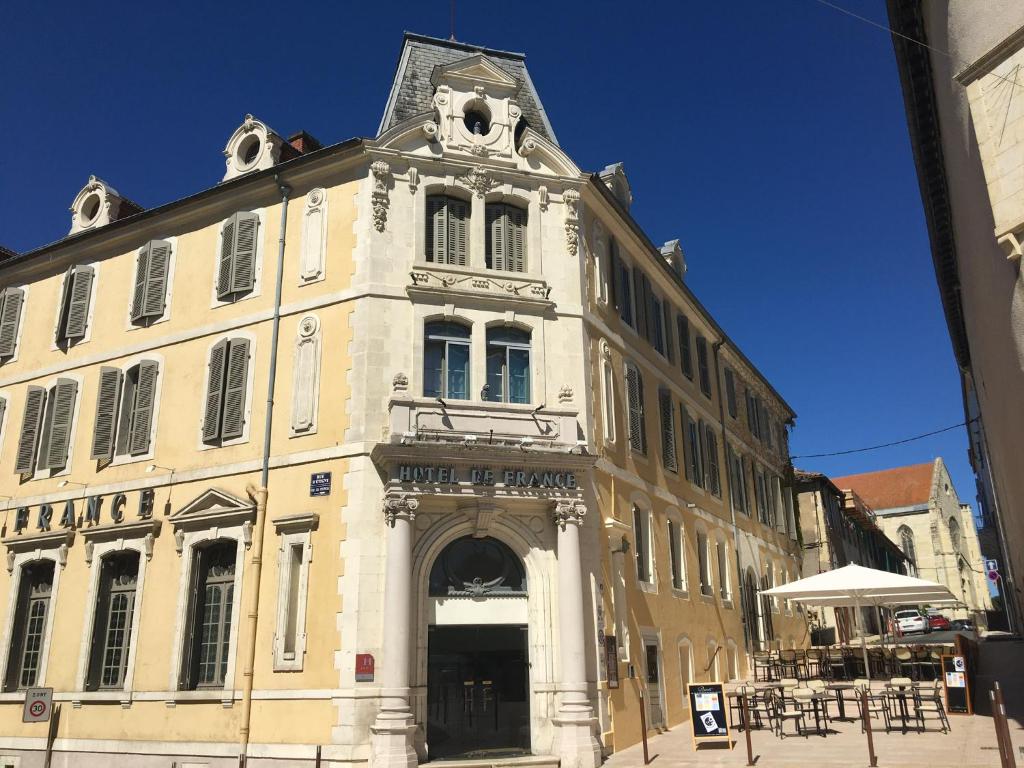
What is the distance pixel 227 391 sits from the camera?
715 inches

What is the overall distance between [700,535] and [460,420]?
11.4 m

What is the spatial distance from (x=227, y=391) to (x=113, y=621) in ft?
18.3

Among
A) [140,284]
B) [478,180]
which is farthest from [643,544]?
[140,284]

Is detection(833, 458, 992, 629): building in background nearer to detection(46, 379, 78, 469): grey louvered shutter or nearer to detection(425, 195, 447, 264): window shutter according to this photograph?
detection(425, 195, 447, 264): window shutter

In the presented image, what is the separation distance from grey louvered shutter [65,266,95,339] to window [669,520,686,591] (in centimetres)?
1617

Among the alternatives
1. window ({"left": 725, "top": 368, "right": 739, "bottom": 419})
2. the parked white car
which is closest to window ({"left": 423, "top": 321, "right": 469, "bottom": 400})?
window ({"left": 725, "top": 368, "right": 739, "bottom": 419})

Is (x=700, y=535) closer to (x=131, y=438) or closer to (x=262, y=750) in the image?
(x=262, y=750)

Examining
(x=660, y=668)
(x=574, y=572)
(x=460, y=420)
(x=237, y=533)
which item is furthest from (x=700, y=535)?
(x=237, y=533)

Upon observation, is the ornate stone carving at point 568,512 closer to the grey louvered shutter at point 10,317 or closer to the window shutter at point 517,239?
the window shutter at point 517,239

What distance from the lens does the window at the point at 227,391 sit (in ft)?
58.6

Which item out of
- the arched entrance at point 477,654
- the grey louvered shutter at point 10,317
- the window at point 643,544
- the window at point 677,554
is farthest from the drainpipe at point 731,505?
A: the grey louvered shutter at point 10,317

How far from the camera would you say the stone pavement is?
41.1ft

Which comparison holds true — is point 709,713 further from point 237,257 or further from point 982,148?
point 237,257

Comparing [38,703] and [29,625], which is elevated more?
[29,625]
